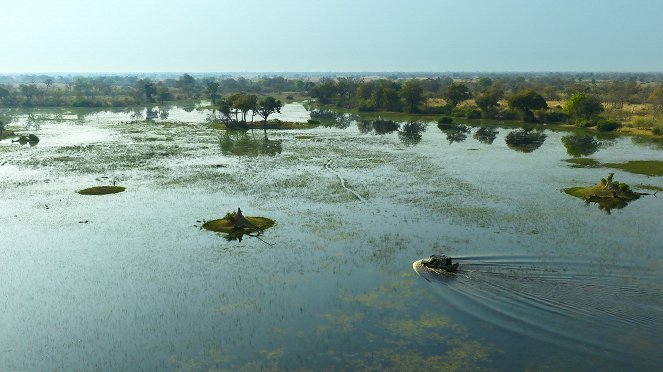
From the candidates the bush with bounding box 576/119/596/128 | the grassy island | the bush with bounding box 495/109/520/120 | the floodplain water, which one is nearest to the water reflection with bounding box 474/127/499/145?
the bush with bounding box 495/109/520/120

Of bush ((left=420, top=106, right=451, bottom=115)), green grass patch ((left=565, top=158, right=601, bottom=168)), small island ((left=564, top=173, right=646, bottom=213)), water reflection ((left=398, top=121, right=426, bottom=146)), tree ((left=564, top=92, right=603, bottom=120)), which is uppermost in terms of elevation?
tree ((left=564, top=92, right=603, bottom=120))

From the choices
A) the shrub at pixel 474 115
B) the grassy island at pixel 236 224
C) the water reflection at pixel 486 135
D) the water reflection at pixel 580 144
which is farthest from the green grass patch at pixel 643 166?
the shrub at pixel 474 115

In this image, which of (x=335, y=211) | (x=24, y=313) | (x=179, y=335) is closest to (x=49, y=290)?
(x=24, y=313)

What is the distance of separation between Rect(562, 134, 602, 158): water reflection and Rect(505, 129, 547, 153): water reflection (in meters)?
3.48

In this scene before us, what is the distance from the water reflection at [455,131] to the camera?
81188 millimetres

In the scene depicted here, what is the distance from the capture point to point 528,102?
98.0 meters

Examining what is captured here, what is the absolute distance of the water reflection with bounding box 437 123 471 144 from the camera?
266ft

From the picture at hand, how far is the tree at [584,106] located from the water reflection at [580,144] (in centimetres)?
1356

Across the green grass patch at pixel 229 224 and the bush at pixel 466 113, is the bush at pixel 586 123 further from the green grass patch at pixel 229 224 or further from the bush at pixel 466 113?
the green grass patch at pixel 229 224

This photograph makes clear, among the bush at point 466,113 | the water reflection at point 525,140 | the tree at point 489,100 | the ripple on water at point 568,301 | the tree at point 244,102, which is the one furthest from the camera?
the bush at point 466,113

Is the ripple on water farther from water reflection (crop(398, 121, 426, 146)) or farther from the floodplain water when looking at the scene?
water reflection (crop(398, 121, 426, 146))

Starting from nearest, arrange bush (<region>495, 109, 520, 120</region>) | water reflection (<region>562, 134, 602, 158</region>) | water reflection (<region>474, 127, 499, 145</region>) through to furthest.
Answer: water reflection (<region>562, 134, 602, 158</region>) < water reflection (<region>474, 127, 499, 145</region>) < bush (<region>495, 109, 520, 120</region>)

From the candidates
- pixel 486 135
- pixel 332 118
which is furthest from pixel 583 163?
pixel 332 118

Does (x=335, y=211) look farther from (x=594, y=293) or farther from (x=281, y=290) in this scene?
(x=594, y=293)
